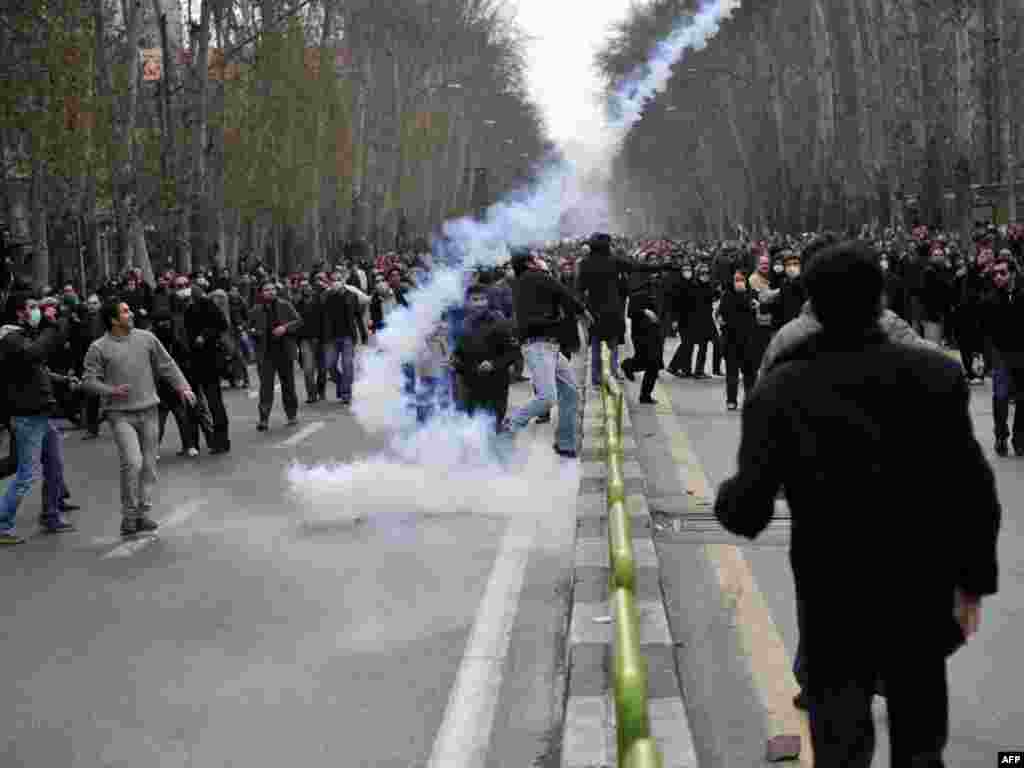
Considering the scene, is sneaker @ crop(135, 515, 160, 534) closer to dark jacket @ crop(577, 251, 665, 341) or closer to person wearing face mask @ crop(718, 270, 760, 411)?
person wearing face mask @ crop(718, 270, 760, 411)

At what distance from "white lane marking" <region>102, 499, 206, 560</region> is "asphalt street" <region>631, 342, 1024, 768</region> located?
11.4 ft

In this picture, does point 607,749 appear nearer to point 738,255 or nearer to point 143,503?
point 143,503

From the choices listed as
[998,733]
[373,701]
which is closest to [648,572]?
[373,701]

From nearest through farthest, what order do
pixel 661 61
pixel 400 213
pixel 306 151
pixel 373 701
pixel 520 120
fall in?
pixel 373 701 → pixel 661 61 → pixel 306 151 → pixel 400 213 → pixel 520 120

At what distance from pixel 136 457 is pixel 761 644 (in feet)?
18.3

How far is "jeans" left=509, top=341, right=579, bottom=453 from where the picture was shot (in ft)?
47.2

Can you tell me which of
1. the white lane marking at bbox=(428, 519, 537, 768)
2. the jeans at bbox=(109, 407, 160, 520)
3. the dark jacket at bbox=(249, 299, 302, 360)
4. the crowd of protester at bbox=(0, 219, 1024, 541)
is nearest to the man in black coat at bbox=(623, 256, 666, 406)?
the crowd of protester at bbox=(0, 219, 1024, 541)

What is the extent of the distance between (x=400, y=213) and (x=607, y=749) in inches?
2705

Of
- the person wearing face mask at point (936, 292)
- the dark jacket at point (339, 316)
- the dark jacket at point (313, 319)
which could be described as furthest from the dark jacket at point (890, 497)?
the person wearing face mask at point (936, 292)

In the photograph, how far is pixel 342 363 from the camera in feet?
75.4

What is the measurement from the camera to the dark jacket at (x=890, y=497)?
158 inches

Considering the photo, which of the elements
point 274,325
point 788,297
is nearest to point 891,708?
point 788,297

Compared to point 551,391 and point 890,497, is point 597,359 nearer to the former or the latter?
point 551,391

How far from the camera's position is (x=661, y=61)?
37969 millimetres
